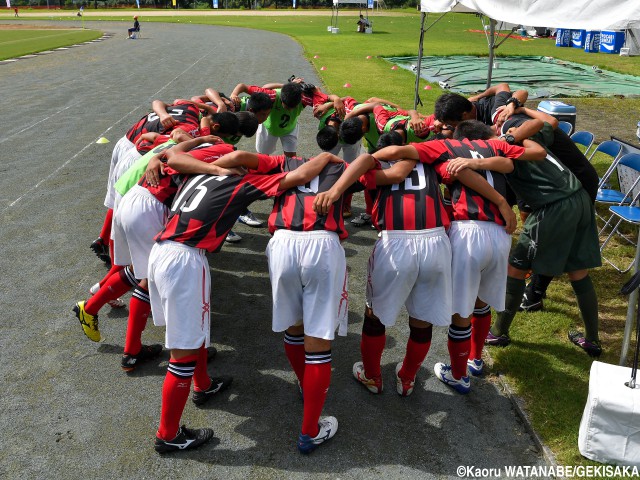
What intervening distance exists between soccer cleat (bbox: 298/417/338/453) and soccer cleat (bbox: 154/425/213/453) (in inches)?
27.4

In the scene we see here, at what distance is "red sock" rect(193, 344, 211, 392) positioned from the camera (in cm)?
428

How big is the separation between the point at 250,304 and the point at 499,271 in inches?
110

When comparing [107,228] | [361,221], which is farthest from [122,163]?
[361,221]

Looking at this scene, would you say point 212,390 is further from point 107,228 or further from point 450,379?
point 107,228

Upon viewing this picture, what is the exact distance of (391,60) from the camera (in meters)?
26.5

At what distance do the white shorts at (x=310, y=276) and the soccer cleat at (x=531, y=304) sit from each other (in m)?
2.88

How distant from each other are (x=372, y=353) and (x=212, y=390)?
53.6 inches

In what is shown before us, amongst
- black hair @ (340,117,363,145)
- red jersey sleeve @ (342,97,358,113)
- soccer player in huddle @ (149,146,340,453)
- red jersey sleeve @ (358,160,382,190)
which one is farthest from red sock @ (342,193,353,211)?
red jersey sleeve @ (342,97,358,113)

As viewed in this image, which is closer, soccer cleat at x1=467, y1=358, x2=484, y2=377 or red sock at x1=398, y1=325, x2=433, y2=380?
red sock at x1=398, y1=325, x2=433, y2=380

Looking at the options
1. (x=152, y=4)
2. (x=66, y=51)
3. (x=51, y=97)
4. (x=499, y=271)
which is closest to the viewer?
(x=499, y=271)

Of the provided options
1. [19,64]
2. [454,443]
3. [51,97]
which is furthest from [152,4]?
[454,443]

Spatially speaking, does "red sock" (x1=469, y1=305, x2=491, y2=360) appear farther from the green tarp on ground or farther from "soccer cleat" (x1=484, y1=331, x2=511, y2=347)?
the green tarp on ground

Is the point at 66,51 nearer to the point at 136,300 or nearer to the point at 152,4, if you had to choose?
the point at 136,300

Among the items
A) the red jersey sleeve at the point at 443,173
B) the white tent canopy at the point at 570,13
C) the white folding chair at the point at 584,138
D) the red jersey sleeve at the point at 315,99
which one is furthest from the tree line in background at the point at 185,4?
the red jersey sleeve at the point at 443,173
